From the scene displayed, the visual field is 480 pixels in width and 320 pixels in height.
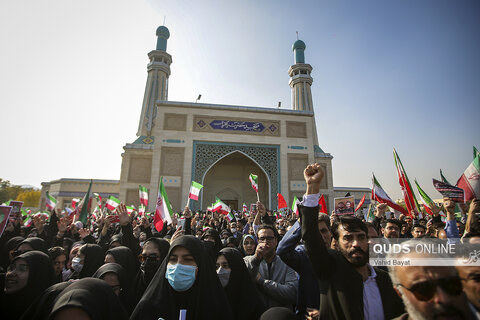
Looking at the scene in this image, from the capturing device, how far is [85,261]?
2494 millimetres

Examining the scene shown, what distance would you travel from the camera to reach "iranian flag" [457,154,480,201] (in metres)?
3.46

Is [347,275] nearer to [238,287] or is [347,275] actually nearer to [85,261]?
[238,287]

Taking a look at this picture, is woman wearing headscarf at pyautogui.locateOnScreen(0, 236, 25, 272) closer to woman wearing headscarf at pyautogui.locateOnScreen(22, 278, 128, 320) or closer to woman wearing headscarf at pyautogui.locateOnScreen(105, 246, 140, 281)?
woman wearing headscarf at pyautogui.locateOnScreen(105, 246, 140, 281)

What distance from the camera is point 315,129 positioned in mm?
22266

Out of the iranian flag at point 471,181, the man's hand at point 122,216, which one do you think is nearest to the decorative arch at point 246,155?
the iranian flag at point 471,181

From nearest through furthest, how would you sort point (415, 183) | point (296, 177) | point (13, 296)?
point (13, 296)
point (415, 183)
point (296, 177)

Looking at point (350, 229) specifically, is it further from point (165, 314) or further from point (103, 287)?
point (103, 287)

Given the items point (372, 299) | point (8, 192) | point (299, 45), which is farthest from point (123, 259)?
point (8, 192)

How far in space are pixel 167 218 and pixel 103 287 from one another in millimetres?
2840

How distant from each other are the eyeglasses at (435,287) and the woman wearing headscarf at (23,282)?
2401 millimetres

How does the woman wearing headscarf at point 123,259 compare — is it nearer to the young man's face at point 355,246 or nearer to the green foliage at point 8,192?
the young man's face at point 355,246

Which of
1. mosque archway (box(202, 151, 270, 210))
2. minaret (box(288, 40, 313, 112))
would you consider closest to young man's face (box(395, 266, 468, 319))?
mosque archway (box(202, 151, 270, 210))

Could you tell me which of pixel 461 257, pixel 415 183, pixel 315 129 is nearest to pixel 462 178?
pixel 415 183

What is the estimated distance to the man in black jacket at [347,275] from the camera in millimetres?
1241
